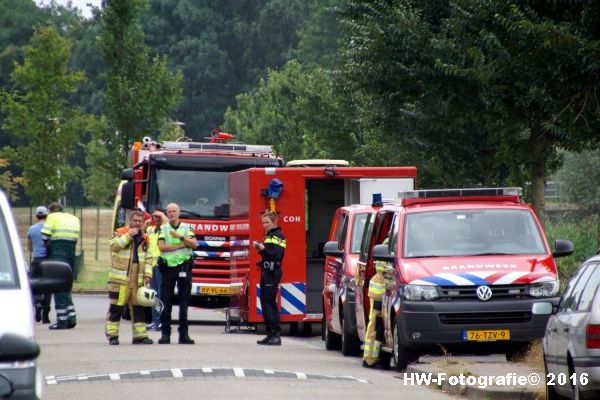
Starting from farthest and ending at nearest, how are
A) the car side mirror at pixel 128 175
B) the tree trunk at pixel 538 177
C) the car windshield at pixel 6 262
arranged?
the car side mirror at pixel 128 175 → the tree trunk at pixel 538 177 → the car windshield at pixel 6 262

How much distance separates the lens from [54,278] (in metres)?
9.05

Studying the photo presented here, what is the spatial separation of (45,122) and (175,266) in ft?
83.8

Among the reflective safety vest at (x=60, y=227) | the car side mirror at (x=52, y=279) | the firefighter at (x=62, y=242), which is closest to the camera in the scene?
the car side mirror at (x=52, y=279)

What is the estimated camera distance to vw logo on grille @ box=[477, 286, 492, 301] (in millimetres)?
16250

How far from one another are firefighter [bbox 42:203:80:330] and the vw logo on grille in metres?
9.75

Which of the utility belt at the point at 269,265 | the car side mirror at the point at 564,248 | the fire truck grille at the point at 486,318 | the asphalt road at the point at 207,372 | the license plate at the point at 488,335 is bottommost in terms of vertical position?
the asphalt road at the point at 207,372

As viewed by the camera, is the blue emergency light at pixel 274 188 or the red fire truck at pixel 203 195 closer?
the blue emergency light at pixel 274 188

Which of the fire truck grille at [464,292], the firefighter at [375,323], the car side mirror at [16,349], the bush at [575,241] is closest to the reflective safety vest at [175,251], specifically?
the firefighter at [375,323]

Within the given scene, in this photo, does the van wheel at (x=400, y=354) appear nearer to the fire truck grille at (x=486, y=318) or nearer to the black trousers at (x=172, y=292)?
the fire truck grille at (x=486, y=318)

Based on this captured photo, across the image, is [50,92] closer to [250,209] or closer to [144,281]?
[250,209]

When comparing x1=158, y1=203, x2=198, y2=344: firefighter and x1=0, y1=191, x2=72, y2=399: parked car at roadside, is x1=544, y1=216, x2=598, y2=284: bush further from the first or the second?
x1=0, y1=191, x2=72, y2=399: parked car at roadside

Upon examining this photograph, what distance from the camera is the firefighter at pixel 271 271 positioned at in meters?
20.8

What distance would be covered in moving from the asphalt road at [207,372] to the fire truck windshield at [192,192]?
472cm

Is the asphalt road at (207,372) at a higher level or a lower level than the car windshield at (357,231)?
lower
